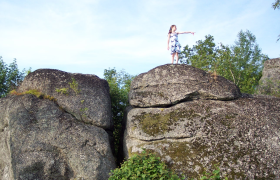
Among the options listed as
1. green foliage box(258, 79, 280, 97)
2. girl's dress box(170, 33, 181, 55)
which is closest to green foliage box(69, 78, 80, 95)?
girl's dress box(170, 33, 181, 55)

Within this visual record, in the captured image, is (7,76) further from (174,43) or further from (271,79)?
(271,79)

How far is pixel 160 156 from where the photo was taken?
8359 millimetres

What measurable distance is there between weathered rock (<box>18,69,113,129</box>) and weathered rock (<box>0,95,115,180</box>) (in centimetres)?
31

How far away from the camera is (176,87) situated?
382 inches

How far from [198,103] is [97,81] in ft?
13.3

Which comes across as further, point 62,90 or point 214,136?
point 62,90

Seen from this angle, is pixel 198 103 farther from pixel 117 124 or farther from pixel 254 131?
pixel 117 124

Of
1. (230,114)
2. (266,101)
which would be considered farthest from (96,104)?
(266,101)

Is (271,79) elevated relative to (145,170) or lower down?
elevated

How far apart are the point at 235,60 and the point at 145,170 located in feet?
51.8

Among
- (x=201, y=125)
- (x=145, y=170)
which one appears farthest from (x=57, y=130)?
(x=201, y=125)

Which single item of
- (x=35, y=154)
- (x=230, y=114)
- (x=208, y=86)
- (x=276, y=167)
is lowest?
(x=276, y=167)

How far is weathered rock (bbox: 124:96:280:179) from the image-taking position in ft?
26.1

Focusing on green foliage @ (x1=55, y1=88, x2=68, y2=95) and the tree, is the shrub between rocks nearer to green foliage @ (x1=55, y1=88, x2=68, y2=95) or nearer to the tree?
green foliage @ (x1=55, y1=88, x2=68, y2=95)
